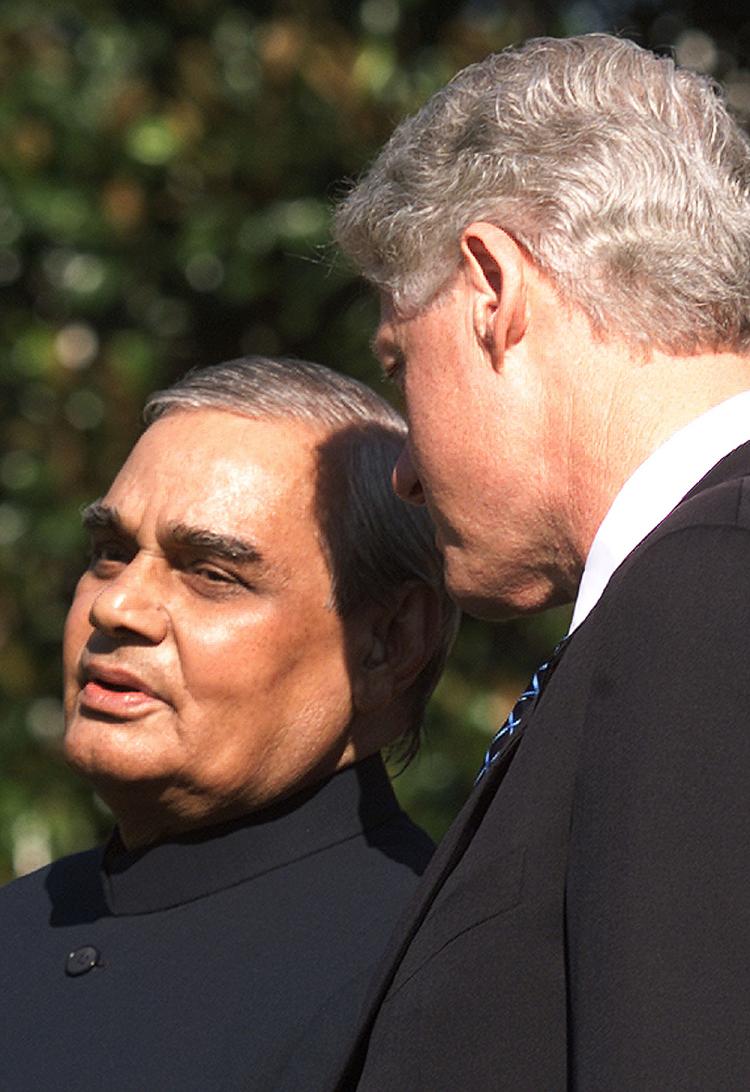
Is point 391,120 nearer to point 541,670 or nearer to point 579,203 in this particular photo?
point 579,203

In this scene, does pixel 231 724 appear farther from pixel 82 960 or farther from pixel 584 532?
pixel 584 532

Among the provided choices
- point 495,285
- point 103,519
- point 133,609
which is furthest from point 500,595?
point 103,519

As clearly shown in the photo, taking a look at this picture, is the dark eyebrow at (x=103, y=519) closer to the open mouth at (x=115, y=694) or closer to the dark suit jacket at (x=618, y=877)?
the open mouth at (x=115, y=694)

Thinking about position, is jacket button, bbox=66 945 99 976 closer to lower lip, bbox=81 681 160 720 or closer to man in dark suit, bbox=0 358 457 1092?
man in dark suit, bbox=0 358 457 1092

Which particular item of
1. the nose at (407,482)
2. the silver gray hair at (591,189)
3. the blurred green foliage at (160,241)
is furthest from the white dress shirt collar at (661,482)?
the blurred green foliage at (160,241)

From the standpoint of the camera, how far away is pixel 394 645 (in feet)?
9.64

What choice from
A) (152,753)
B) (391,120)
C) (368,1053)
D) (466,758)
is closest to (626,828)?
(368,1053)

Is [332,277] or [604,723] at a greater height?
[604,723]

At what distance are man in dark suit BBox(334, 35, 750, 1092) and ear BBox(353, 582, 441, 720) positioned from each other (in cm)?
50

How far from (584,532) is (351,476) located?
924mm

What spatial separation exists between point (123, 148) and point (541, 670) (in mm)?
2690

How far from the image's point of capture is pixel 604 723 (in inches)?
66.7

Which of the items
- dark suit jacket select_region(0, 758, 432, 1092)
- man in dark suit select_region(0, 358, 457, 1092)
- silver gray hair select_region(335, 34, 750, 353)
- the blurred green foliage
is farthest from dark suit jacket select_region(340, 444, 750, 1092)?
the blurred green foliage

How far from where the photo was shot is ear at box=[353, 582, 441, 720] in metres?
2.89
